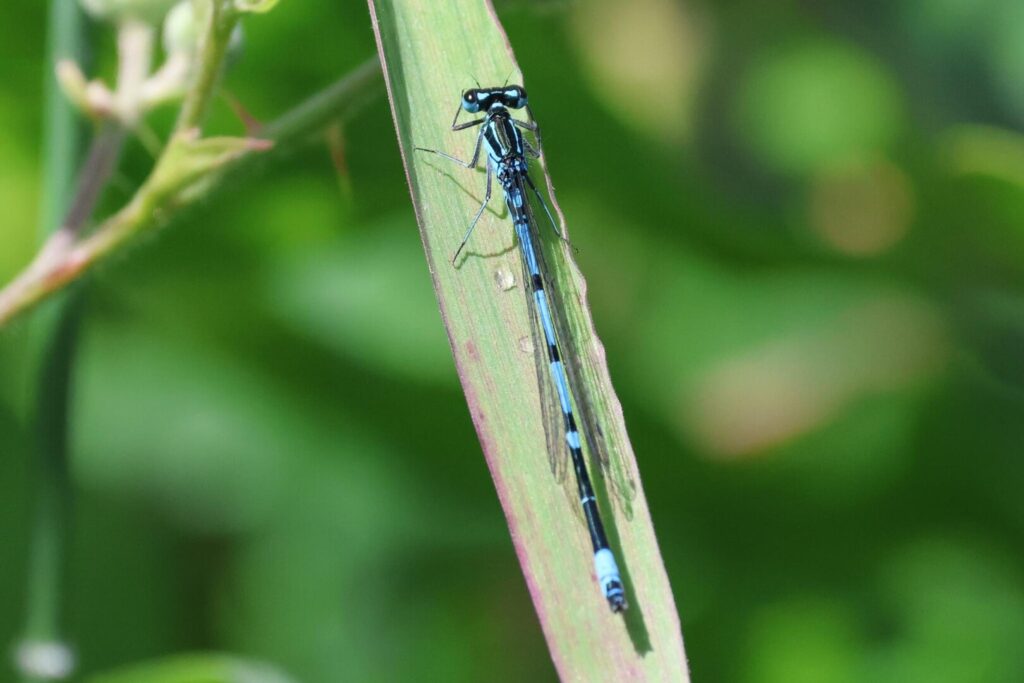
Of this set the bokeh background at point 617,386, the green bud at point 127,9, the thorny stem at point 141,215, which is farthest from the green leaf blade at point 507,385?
the bokeh background at point 617,386

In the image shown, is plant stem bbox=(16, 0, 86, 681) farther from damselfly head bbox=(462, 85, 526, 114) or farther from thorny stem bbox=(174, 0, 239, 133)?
damselfly head bbox=(462, 85, 526, 114)

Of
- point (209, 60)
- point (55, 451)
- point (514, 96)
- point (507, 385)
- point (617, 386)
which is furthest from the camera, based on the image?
point (617, 386)

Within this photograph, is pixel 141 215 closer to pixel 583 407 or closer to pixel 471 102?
pixel 471 102

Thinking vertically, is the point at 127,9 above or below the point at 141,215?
above

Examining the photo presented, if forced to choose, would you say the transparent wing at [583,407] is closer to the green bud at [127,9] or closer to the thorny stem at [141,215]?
the thorny stem at [141,215]

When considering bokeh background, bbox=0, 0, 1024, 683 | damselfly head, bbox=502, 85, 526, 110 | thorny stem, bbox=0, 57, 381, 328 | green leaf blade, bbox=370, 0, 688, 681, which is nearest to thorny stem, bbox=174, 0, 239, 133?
thorny stem, bbox=0, 57, 381, 328

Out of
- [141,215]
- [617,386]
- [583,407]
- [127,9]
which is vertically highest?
[127,9]

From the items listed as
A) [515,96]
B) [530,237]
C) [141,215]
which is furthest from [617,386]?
[141,215]
